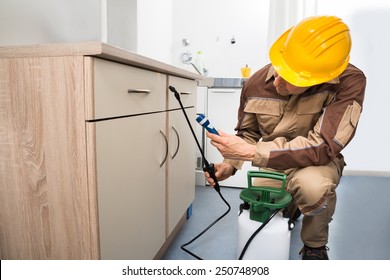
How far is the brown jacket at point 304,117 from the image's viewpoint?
86 centimetres

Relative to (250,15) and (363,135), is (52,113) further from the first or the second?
(363,135)

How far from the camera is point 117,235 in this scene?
721 millimetres

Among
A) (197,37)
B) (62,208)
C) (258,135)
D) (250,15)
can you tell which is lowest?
(62,208)

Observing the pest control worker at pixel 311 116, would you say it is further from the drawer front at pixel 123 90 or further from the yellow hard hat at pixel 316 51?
the drawer front at pixel 123 90

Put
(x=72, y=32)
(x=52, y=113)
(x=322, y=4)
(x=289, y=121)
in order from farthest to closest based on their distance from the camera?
(x=322, y=4) → (x=72, y=32) → (x=289, y=121) → (x=52, y=113)

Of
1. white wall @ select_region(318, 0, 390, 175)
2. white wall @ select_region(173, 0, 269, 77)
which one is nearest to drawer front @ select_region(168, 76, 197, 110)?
white wall @ select_region(173, 0, 269, 77)

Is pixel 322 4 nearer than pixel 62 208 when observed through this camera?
No

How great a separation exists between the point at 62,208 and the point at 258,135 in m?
0.84

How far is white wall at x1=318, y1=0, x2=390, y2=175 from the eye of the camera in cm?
213

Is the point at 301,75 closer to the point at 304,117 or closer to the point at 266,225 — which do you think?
the point at 304,117

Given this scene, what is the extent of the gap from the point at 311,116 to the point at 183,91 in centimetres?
54

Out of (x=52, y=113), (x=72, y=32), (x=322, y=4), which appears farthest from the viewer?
(x=322, y=4)
